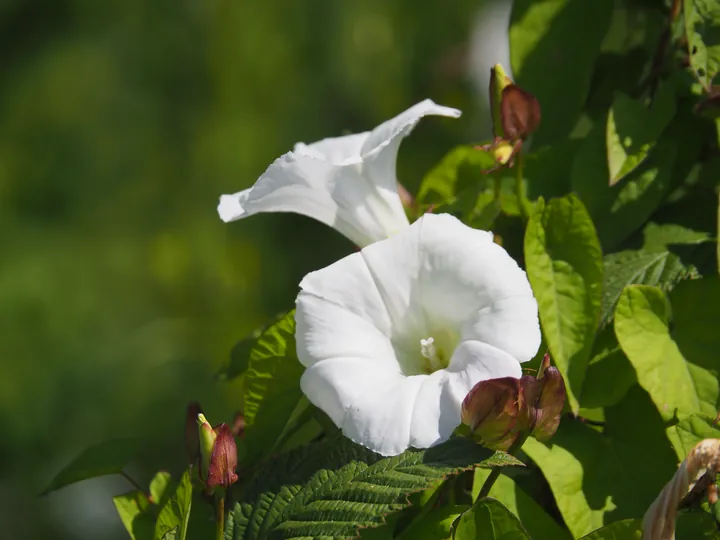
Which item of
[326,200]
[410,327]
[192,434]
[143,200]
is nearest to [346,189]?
[326,200]

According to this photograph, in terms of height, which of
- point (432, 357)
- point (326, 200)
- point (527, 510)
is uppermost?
point (326, 200)

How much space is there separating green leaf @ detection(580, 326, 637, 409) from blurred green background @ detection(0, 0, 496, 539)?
2051mm

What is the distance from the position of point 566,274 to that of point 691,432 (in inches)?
5.8

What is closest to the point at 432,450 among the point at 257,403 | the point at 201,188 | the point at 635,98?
the point at 257,403

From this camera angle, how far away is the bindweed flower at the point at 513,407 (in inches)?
20.9

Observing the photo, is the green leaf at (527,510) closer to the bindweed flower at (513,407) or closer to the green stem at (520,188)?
the bindweed flower at (513,407)

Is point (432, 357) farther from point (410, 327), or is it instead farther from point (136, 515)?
point (136, 515)

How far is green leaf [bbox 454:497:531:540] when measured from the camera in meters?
0.55

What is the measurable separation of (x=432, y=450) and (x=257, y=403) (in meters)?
0.16

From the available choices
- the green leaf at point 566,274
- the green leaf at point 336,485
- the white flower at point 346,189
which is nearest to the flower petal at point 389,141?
the white flower at point 346,189

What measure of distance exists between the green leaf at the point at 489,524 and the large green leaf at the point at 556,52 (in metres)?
0.39

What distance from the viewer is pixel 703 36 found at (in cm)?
72

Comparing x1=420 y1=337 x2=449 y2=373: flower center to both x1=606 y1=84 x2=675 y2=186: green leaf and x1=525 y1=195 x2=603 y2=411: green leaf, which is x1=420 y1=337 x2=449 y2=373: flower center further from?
x1=606 y1=84 x2=675 y2=186: green leaf

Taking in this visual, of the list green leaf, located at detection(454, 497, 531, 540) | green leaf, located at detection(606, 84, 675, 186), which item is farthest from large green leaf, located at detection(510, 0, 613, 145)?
green leaf, located at detection(454, 497, 531, 540)
